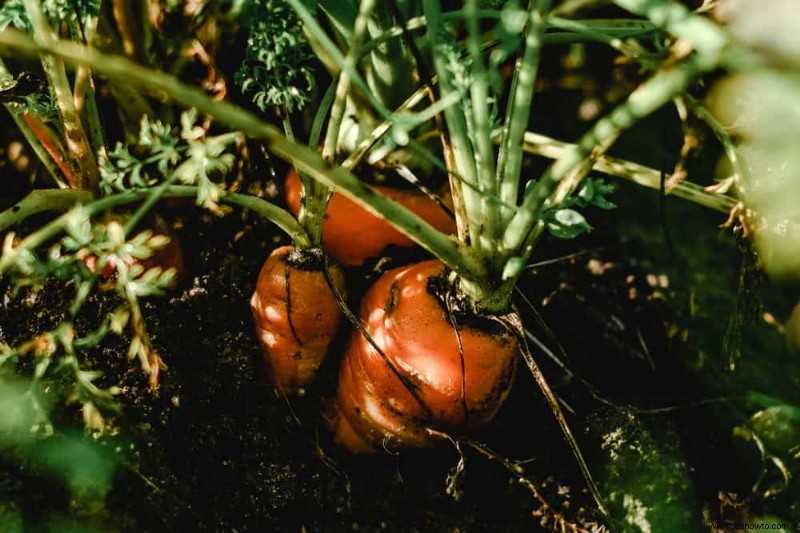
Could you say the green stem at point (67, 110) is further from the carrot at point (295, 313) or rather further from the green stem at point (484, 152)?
the green stem at point (484, 152)

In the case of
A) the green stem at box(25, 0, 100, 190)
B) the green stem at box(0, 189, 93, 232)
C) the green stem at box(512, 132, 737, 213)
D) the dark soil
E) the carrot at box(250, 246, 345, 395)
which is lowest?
the dark soil

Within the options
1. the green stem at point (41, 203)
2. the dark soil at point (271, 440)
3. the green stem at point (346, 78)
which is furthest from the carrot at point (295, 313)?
the green stem at point (41, 203)

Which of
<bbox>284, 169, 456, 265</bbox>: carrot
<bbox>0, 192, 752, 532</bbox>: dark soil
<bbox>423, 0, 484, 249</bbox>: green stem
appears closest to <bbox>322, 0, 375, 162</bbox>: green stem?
<bbox>423, 0, 484, 249</bbox>: green stem

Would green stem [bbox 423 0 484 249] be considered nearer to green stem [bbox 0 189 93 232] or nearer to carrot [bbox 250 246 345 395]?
carrot [bbox 250 246 345 395]

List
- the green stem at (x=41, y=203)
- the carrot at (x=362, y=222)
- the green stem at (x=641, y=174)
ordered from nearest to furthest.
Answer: the green stem at (x=41, y=203), the green stem at (x=641, y=174), the carrot at (x=362, y=222)

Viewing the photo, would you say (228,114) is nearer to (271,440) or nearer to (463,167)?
(463,167)

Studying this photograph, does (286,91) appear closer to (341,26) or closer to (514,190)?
(341,26)

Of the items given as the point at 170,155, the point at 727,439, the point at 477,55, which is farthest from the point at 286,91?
the point at 727,439
